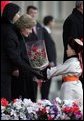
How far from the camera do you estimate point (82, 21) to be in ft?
37.4

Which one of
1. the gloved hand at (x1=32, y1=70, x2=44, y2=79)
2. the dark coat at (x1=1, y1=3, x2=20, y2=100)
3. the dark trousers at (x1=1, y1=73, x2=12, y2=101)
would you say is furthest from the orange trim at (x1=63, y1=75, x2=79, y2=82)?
the dark trousers at (x1=1, y1=73, x2=12, y2=101)

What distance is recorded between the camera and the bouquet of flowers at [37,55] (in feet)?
32.9

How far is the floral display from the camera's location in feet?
25.8

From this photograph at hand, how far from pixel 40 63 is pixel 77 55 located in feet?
1.56

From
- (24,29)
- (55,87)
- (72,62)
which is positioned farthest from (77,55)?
(55,87)

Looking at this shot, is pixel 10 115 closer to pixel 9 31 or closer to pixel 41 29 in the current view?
pixel 9 31

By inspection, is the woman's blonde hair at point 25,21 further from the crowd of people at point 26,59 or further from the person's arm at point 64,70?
the person's arm at point 64,70

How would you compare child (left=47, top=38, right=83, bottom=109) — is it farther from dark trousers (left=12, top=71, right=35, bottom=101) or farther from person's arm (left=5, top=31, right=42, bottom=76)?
dark trousers (left=12, top=71, right=35, bottom=101)

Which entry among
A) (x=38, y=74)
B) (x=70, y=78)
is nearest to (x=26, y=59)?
(x=38, y=74)

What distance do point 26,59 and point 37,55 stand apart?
72cm

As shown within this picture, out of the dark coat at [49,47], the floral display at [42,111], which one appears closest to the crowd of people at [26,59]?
the floral display at [42,111]

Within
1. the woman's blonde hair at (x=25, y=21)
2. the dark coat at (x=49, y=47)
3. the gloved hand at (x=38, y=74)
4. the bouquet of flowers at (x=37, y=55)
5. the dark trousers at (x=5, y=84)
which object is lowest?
the dark coat at (x=49, y=47)

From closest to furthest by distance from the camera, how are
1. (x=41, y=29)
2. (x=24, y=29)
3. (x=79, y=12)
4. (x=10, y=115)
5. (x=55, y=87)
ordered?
(x=10, y=115)
(x=24, y=29)
(x=79, y=12)
(x=41, y=29)
(x=55, y=87)

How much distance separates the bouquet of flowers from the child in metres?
0.19
